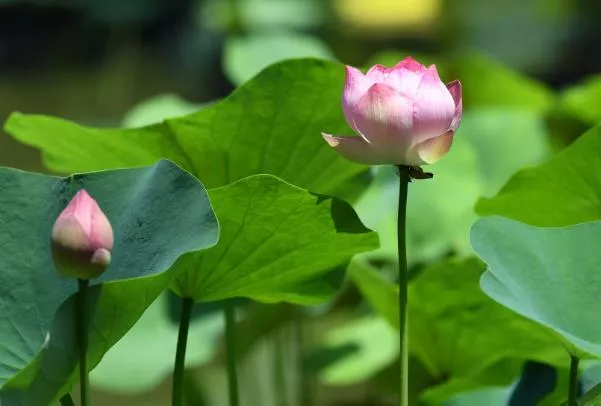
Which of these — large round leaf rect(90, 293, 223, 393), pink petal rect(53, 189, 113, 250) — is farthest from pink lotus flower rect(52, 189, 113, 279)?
→ large round leaf rect(90, 293, 223, 393)

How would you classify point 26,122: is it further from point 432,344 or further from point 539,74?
point 539,74

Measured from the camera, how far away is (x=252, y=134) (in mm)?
458

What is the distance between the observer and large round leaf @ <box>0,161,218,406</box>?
35 cm

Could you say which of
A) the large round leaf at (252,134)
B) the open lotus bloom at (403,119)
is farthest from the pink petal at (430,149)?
the large round leaf at (252,134)

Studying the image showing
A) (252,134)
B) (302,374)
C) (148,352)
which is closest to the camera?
(252,134)

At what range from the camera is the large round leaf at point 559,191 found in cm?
47

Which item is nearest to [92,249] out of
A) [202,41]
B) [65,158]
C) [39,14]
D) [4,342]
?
[4,342]


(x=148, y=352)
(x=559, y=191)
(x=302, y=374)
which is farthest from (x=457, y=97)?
(x=302, y=374)

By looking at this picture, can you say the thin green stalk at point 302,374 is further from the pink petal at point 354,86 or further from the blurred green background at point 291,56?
the pink petal at point 354,86

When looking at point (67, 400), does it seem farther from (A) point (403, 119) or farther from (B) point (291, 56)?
(B) point (291, 56)

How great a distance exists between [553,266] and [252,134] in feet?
0.50

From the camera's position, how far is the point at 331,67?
1.47 ft

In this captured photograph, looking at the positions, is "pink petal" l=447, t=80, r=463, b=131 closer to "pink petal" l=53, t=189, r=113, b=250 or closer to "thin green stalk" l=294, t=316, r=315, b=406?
"pink petal" l=53, t=189, r=113, b=250

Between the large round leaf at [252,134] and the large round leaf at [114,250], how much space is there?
8 centimetres
